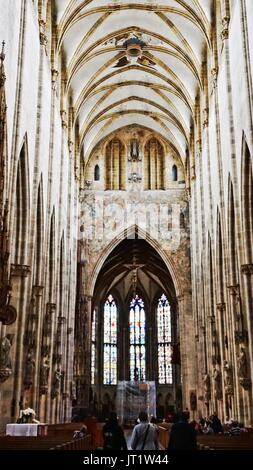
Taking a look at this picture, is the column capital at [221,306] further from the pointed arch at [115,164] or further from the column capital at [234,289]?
the pointed arch at [115,164]

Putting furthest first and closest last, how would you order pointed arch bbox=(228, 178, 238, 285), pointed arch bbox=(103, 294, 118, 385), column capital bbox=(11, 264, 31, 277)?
pointed arch bbox=(103, 294, 118, 385) → pointed arch bbox=(228, 178, 238, 285) → column capital bbox=(11, 264, 31, 277)

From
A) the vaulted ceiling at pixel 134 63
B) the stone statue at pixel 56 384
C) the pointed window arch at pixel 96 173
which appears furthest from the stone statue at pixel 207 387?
the pointed window arch at pixel 96 173

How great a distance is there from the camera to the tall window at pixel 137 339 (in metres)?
44.4

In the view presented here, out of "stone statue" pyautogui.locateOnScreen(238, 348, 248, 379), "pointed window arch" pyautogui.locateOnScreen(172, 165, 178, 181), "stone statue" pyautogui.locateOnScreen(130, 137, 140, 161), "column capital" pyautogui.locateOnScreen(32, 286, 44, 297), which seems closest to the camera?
"stone statue" pyautogui.locateOnScreen(238, 348, 248, 379)

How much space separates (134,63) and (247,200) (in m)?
14.9

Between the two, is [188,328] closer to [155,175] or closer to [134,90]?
[155,175]

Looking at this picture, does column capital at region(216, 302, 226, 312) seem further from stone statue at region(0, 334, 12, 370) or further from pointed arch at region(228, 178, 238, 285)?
stone statue at region(0, 334, 12, 370)

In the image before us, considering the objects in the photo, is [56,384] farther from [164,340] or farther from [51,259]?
[164,340]

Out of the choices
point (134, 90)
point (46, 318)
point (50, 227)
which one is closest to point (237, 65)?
point (50, 227)

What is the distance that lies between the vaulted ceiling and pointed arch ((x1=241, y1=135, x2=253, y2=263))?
26.6ft

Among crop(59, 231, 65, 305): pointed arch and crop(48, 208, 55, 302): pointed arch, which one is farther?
crop(59, 231, 65, 305): pointed arch

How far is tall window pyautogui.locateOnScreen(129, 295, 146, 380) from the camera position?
44.4 metres

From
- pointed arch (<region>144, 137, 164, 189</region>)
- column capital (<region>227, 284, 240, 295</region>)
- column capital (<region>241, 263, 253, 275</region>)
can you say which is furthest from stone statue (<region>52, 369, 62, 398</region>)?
pointed arch (<region>144, 137, 164, 189</region>)

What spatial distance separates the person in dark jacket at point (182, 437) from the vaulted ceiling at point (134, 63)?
19678 millimetres
